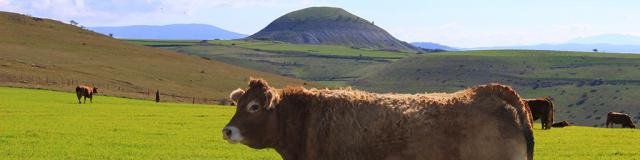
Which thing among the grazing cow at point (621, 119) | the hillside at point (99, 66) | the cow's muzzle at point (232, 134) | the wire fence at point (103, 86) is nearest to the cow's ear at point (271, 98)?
the cow's muzzle at point (232, 134)

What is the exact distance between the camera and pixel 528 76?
199m

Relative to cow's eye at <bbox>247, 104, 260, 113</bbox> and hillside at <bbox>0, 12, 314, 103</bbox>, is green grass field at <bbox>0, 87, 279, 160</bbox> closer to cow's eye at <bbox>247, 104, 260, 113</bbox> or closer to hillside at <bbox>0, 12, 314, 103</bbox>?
cow's eye at <bbox>247, 104, 260, 113</bbox>

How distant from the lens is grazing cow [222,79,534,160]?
433 inches

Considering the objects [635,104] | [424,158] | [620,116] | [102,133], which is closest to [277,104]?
[424,158]

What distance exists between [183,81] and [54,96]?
55.4 metres

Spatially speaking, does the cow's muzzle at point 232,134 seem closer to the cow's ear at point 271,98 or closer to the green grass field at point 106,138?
the cow's ear at point 271,98

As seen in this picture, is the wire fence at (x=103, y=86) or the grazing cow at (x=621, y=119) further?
the wire fence at (x=103, y=86)

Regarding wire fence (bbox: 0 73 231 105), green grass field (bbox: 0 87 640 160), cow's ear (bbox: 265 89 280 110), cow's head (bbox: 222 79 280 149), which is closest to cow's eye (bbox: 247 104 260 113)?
cow's head (bbox: 222 79 280 149)

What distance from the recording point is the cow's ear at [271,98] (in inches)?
454

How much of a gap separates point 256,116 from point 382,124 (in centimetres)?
199

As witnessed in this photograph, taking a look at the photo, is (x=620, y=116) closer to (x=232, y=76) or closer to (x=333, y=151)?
(x=333, y=151)

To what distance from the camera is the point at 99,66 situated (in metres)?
125

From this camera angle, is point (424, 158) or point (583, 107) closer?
point (424, 158)

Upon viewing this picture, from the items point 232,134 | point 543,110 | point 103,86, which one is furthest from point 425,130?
point 103,86
